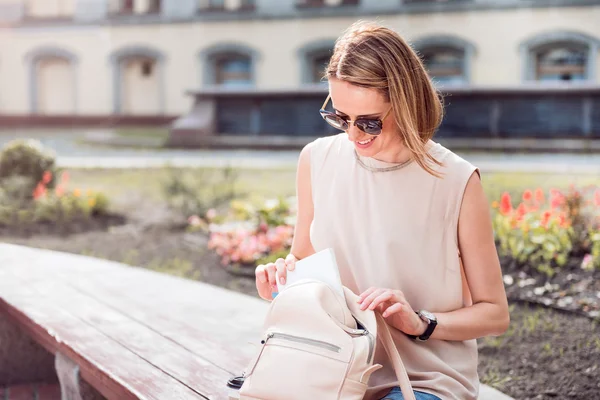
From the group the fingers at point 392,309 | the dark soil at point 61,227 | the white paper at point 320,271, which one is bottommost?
the dark soil at point 61,227

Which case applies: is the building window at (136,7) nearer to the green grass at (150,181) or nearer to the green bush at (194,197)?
the green grass at (150,181)

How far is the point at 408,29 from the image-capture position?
2308cm

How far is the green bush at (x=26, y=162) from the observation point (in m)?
8.10

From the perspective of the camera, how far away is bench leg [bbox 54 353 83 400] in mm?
2707

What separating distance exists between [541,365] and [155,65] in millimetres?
23743

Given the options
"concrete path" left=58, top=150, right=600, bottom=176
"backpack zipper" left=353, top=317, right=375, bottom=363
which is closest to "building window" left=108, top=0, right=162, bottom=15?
"concrete path" left=58, top=150, right=600, bottom=176

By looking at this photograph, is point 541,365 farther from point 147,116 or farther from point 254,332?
point 147,116

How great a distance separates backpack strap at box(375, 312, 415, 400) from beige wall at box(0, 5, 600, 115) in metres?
19.3

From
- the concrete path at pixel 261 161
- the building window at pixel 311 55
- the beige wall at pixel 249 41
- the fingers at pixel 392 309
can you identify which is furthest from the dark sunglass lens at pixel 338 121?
the building window at pixel 311 55

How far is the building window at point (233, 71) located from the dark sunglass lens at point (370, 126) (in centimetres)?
2381

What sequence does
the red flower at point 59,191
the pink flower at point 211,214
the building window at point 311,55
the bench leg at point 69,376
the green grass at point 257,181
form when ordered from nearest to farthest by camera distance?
the bench leg at point 69,376, the pink flower at point 211,214, the red flower at point 59,191, the green grass at point 257,181, the building window at point 311,55

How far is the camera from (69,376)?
275 centimetres

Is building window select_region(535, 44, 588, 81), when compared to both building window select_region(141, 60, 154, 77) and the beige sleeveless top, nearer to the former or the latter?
building window select_region(141, 60, 154, 77)

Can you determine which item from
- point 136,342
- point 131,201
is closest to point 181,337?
point 136,342
